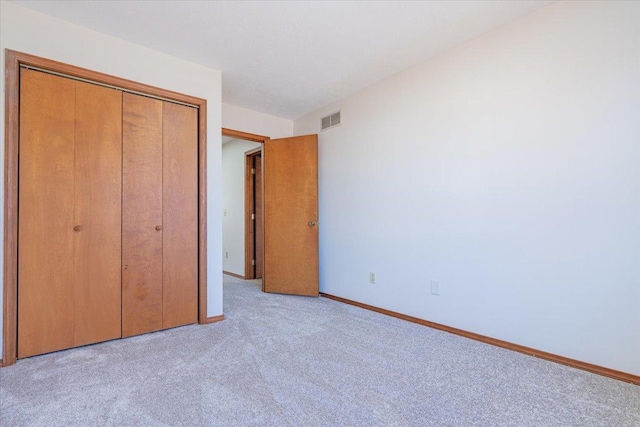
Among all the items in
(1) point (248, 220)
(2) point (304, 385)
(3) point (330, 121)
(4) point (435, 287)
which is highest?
(3) point (330, 121)

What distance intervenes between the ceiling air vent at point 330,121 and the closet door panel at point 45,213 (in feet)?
8.53

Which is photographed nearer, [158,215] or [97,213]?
[97,213]

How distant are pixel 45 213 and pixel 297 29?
2298mm

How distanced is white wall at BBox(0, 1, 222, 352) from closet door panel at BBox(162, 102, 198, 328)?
137 millimetres

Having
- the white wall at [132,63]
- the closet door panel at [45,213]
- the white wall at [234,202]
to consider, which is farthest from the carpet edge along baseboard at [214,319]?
the white wall at [234,202]

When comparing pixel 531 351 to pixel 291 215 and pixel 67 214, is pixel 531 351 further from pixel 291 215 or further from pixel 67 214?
pixel 67 214

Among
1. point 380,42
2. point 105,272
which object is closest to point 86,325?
point 105,272

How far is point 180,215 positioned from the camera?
283 cm

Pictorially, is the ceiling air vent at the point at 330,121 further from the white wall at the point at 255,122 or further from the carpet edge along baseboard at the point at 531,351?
the carpet edge along baseboard at the point at 531,351

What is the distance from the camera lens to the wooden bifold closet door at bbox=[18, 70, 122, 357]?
2154 millimetres

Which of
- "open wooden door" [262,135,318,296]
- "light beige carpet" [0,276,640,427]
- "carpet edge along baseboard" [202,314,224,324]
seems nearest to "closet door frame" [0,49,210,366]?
"light beige carpet" [0,276,640,427]

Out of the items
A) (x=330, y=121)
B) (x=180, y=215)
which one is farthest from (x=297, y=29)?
(x=180, y=215)

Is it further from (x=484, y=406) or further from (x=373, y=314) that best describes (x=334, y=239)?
Result: (x=484, y=406)

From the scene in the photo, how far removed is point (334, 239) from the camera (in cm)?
396
